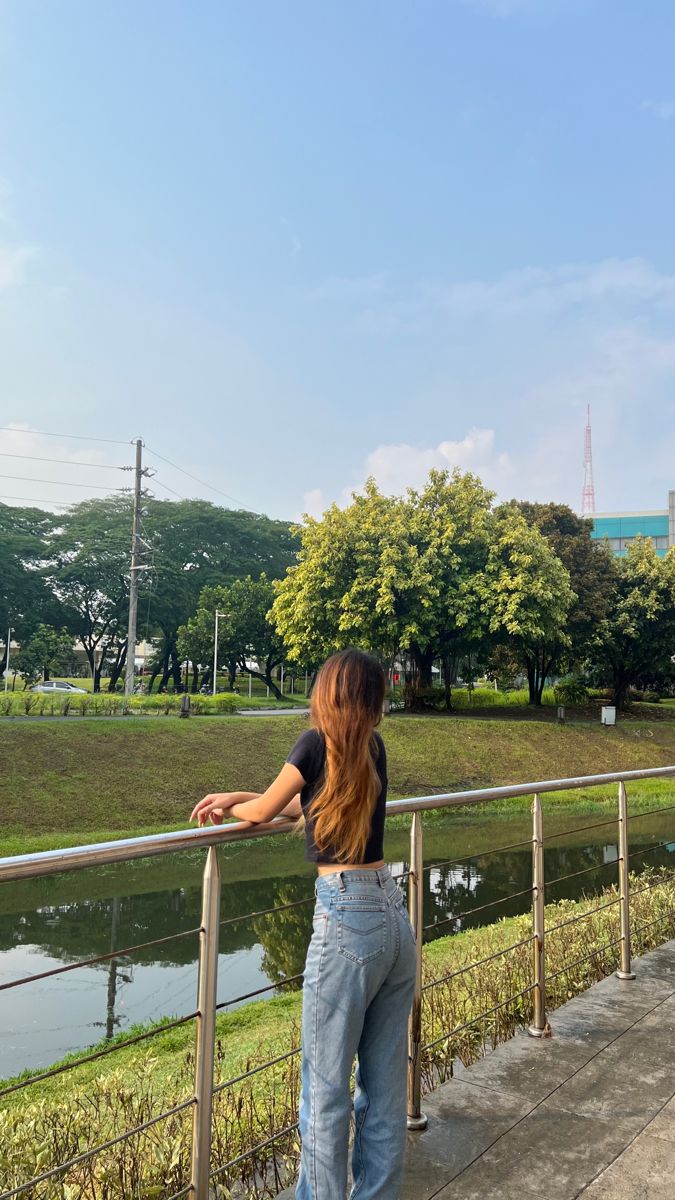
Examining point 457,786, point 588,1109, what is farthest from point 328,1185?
point 457,786

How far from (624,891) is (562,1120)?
146 cm

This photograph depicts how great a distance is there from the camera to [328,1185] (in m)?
1.73

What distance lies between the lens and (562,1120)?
254 cm

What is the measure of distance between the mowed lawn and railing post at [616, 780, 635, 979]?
34.0ft

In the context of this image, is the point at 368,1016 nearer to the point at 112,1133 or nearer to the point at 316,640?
the point at 112,1133

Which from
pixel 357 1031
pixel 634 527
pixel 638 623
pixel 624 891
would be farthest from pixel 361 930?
pixel 634 527

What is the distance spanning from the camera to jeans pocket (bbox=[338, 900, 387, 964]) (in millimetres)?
1715

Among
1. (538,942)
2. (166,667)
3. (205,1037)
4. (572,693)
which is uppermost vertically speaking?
(166,667)

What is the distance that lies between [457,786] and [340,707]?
60.3 ft

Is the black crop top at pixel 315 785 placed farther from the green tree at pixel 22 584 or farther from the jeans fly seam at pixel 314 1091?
the green tree at pixel 22 584

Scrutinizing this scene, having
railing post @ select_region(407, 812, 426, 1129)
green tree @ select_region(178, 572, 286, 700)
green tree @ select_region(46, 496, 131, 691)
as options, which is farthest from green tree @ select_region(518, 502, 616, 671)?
railing post @ select_region(407, 812, 426, 1129)

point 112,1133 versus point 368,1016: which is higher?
point 368,1016

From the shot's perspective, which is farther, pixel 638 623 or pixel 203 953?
pixel 638 623

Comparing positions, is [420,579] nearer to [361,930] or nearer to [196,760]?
[196,760]
